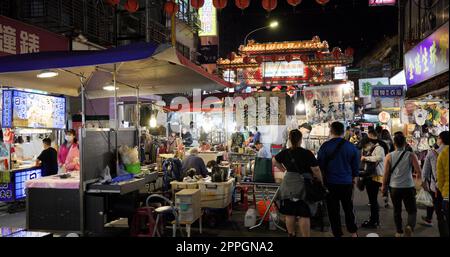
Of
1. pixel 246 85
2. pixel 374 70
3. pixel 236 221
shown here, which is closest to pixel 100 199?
pixel 236 221

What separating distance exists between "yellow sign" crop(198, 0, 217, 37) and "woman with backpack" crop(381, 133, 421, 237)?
62.8 feet

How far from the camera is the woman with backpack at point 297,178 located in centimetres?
571

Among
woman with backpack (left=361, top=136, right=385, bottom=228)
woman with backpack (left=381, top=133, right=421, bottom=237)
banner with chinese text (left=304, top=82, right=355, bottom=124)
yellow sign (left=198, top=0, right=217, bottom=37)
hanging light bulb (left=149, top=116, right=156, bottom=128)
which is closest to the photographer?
woman with backpack (left=381, top=133, right=421, bottom=237)

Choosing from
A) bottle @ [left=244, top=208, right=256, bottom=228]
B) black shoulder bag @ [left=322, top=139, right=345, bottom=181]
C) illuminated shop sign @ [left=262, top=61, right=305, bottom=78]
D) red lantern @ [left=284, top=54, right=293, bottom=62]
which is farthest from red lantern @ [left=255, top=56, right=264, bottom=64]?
black shoulder bag @ [left=322, top=139, right=345, bottom=181]

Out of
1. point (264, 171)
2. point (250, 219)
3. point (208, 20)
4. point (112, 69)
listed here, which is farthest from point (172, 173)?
point (208, 20)

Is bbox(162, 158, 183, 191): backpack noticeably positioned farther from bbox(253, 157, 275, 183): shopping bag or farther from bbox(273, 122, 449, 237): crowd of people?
bbox(273, 122, 449, 237): crowd of people

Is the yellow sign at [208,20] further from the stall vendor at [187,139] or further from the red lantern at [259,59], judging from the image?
the red lantern at [259,59]

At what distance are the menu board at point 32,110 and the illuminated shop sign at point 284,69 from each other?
8.37m

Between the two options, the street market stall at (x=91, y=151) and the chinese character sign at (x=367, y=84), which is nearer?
the street market stall at (x=91, y=151)

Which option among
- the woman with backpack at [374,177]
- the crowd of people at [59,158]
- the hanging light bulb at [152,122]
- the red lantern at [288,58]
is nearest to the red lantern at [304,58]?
the red lantern at [288,58]

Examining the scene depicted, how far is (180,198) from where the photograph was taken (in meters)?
6.84

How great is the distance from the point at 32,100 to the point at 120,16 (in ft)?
27.2

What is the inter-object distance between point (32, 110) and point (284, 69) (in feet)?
32.6

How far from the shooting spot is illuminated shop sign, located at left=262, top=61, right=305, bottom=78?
15453mm
